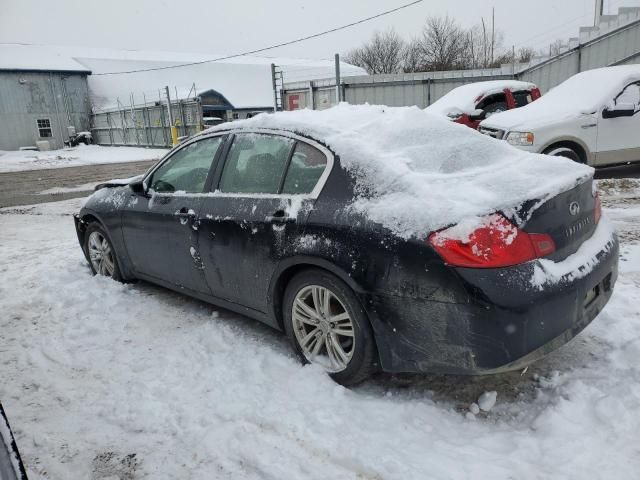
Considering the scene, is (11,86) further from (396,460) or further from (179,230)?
(396,460)

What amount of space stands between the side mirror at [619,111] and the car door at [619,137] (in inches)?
2.4

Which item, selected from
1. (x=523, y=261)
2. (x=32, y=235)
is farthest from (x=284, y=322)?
(x=32, y=235)

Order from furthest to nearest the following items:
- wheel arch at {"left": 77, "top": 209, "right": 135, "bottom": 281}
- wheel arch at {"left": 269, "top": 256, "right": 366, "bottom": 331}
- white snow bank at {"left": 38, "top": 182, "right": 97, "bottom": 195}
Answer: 1. white snow bank at {"left": 38, "top": 182, "right": 97, "bottom": 195}
2. wheel arch at {"left": 77, "top": 209, "right": 135, "bottom": 281}
3. wheel arch at {"left": 269, "top": 256, "right": 366, "bottom": 331}

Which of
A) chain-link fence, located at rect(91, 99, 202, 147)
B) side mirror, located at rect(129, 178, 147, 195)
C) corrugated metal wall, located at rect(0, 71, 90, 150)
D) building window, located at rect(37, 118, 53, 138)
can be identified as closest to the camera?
side mirror, located at rect(129, 178, 147, 195)

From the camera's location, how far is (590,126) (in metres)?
8.27

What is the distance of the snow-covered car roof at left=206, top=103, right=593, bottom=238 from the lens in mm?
2533

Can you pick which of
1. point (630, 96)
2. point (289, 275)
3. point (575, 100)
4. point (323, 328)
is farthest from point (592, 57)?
point (323, 328)

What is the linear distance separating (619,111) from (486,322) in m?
7.59

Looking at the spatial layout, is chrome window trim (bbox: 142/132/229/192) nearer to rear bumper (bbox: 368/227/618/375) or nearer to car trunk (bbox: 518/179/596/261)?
rear bumper (bbox: 368/227/618/375)

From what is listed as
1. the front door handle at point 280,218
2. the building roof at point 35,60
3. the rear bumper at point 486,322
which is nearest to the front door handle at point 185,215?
the front door handle at point 280,218

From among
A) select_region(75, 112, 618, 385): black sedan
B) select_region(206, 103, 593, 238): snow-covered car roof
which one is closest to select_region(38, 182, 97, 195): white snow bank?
select_region(75, 112, 618, 385): black sedan

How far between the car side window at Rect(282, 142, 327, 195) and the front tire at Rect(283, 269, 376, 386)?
1.73ft

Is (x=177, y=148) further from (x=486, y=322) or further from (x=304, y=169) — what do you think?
(x=486, y=322)

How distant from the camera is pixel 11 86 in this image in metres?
36.2
